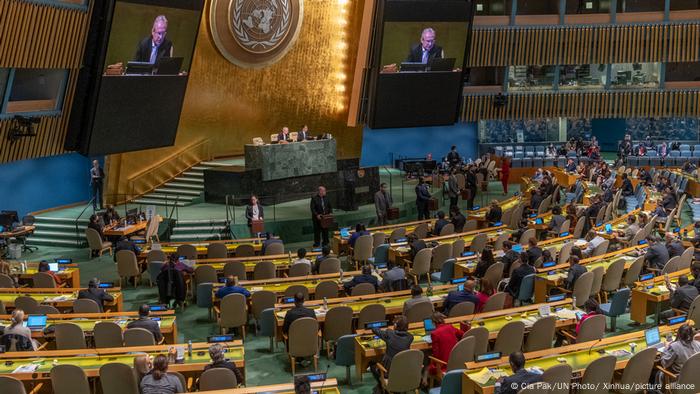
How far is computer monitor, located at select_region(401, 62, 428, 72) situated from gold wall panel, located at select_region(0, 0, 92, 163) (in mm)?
9545

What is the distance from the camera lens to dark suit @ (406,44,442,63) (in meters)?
25.3

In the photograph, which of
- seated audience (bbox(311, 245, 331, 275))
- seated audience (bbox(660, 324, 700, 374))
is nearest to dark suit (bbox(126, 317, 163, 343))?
seated audience (bbox(311, 245, 331, 275))

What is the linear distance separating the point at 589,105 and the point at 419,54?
1282 centimetres

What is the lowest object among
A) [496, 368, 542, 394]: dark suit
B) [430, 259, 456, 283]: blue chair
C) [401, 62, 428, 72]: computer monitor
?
[496, 368, 542, 394]: dark suit

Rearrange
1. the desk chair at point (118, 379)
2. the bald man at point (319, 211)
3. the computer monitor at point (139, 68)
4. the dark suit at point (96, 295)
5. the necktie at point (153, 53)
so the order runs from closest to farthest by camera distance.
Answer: the desk chair at point (118, 379) < the dark suit at point (96, 295) < the computer monitor at point (139, 68) < the bald man at point (319, 211) < the necktie at point (153, 53)

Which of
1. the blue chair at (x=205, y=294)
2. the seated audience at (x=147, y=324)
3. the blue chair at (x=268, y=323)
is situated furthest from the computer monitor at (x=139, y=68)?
the seated audience at (x=147, y=324)

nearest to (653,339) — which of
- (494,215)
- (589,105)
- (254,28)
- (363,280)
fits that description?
(363,280)

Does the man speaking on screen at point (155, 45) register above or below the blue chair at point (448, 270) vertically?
above

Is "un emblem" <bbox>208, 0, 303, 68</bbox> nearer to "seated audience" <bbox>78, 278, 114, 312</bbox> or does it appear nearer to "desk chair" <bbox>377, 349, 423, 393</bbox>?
"seated audience" <bbox>78, 278, 114, 312</bbox>

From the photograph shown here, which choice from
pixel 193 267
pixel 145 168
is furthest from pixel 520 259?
pixel 145 168

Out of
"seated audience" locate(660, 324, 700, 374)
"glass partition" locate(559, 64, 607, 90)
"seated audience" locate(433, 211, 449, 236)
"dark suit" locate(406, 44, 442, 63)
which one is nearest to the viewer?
"seated audience" locate(660, 324, 700, 374)

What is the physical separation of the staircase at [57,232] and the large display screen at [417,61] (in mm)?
9157

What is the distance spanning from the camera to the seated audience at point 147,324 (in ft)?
36.4

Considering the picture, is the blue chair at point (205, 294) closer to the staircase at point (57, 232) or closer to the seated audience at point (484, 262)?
the seated audience at point (484, 262)
